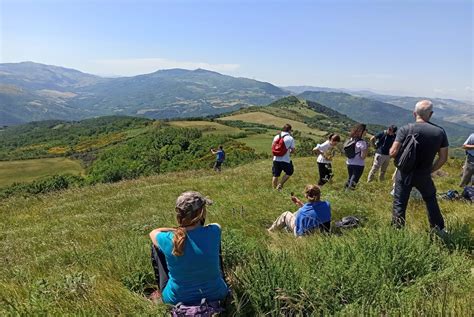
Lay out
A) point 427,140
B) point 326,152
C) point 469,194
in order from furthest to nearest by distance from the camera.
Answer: point 326,152, point 469,194, point 427,140

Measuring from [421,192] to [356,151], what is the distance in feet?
15.2

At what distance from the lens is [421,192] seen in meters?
5.59

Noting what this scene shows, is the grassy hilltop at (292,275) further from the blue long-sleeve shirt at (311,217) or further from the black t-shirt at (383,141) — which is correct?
the black t-shirt at (383,141)

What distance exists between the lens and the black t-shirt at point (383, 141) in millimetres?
11398

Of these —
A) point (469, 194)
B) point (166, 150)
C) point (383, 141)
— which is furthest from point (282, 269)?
point (166, 150)

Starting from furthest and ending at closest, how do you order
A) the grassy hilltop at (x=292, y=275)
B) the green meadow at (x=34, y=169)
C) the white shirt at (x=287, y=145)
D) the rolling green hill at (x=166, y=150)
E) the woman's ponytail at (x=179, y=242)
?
the green meadow at (x=34, y=169) < the rolling green hill at (x=166, y=150) < the white shirt at (x=287, y=145) < the woman's ponytail at (x=179, y=242) < the grassy hilltop at (x=292, y=275)

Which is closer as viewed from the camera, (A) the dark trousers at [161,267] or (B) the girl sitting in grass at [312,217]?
(A) the dark trousers at [161,267]

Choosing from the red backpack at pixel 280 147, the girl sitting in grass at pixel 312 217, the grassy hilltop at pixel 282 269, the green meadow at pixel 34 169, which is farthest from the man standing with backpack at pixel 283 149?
the green meadow at pixel 34 169

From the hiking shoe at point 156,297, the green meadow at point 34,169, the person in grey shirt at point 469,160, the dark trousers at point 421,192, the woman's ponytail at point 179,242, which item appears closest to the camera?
the woman's ponytail at point 179,242

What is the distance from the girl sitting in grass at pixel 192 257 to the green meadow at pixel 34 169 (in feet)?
302

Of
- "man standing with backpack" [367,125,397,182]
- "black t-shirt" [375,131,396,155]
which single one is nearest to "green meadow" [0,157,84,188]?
"man standing with backpack" [367,125,397,182]

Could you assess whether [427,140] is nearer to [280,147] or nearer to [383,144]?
[280,147]

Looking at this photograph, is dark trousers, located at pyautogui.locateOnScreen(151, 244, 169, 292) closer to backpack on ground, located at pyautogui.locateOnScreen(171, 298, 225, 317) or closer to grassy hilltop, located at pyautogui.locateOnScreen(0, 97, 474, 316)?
grassy hilltop, located at pyautogui.locateOnScreen(0, 97, 474, 316)

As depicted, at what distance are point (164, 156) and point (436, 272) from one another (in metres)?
76.3
